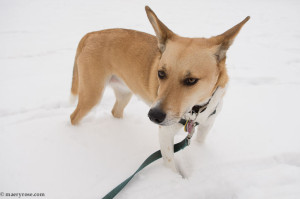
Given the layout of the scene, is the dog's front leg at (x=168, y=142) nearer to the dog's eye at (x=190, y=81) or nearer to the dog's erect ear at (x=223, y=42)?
the dog's eye at (x=190, y=81)

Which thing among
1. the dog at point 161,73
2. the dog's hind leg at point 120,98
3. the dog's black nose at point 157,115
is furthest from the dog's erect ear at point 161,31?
the dog's hind leg at point 120,98

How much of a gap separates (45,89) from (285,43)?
18.7 feet

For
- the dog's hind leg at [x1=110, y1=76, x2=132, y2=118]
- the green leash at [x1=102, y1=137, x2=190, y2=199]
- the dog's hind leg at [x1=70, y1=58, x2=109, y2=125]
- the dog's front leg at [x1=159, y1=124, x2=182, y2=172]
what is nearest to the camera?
the green leash at [x1=102, y1=137, x2=190, y2=199]

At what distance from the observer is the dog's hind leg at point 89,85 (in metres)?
2.42

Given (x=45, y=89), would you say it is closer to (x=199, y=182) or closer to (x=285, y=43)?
(x=199, y=182)

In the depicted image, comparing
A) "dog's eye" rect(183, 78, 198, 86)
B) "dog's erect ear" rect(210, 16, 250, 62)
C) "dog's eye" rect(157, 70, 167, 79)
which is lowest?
"dog's eye" rect(183, 78, 198, 86)

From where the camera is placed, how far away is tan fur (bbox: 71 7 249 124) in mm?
1667

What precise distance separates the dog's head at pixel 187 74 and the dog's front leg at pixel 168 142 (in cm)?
36

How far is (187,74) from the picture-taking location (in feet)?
5.40

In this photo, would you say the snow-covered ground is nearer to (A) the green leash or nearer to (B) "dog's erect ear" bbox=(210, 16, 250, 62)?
(A) the green leash

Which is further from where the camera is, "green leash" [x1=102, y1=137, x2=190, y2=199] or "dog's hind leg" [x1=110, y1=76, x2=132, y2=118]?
"dog's hind leg" [x1=110, y1=76, x2=132, y2=118]

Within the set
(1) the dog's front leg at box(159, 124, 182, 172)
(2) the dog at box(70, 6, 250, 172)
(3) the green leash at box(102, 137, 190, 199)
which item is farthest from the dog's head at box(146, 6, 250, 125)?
(3) the green leash at box(102, 137, 190, 199)

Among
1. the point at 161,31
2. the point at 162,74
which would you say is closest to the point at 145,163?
the point at 162,74

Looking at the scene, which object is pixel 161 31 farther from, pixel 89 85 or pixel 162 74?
pixel 89 85
